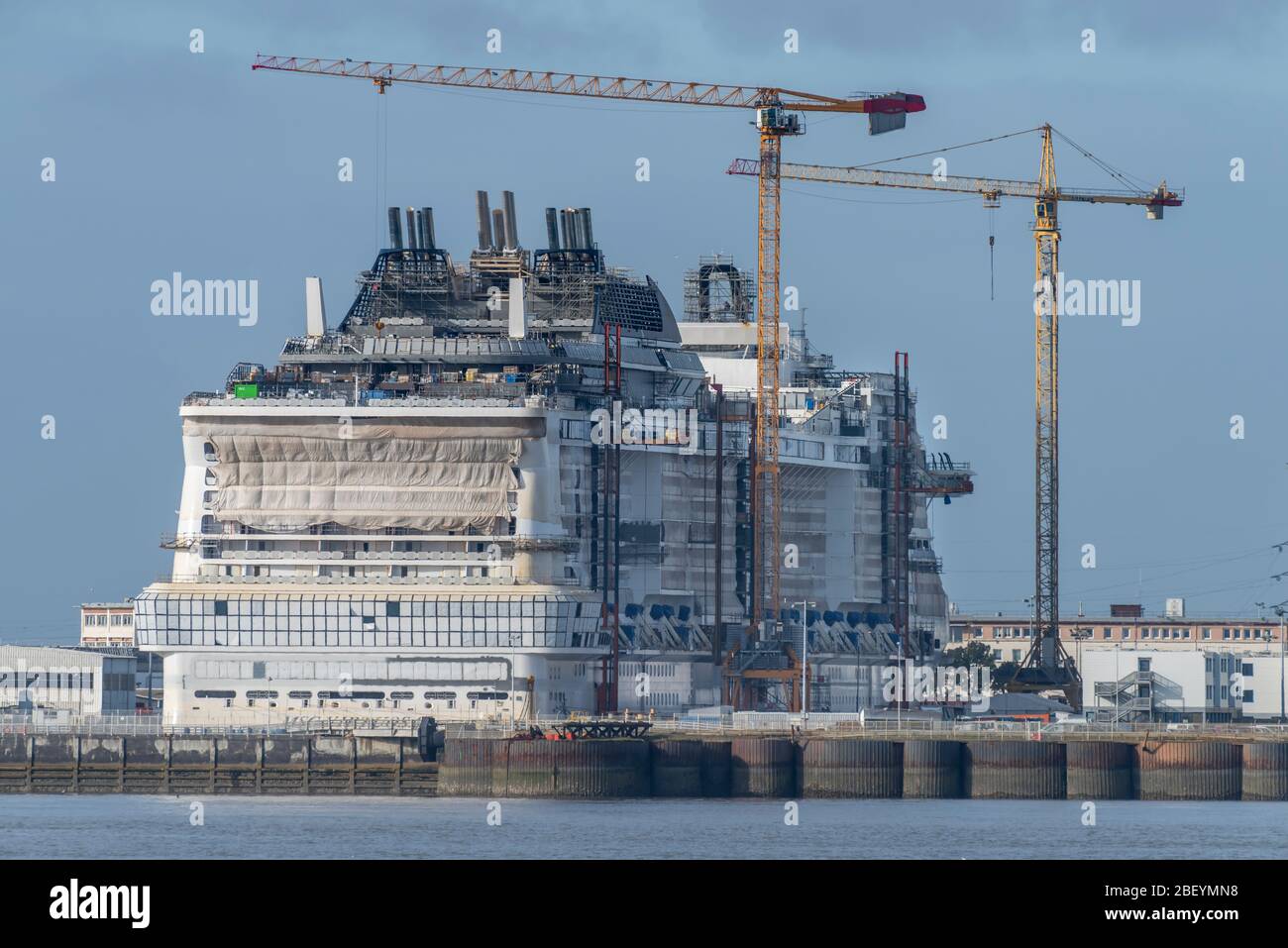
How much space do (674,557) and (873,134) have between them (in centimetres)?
3494

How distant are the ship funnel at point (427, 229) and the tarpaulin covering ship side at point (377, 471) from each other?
873 inches

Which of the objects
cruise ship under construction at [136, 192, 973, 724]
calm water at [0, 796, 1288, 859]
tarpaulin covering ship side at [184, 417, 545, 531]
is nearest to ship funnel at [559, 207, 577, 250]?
cruise ship under construction at [136, 192, 973, 724]

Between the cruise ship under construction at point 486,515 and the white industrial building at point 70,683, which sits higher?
the cruise ship under construction at point 486,515

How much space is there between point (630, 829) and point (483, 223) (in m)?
73.9

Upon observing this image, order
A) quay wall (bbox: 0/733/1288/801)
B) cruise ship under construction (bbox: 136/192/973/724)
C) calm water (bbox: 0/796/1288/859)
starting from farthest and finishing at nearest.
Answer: cruise ship under construction (bbox: 136/192/973/724) → quay wall (bbox: 0/733/1288/801) → calm water (bbox: 0/796/1288/859)

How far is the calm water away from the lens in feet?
348

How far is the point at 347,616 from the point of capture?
15838 cm

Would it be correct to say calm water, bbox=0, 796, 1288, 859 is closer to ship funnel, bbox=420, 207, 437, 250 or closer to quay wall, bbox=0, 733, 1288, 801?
quay wall, bbox=0, 733, 1288, 801

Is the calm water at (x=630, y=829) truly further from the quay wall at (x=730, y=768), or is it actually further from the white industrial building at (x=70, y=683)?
the white industrial building at (x=70, y=683)

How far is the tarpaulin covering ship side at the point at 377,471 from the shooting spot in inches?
6314

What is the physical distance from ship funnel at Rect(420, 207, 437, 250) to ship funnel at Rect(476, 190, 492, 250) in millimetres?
3900

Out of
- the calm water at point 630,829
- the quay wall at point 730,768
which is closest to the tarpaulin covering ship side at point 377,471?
the quay wall at point 730,768
